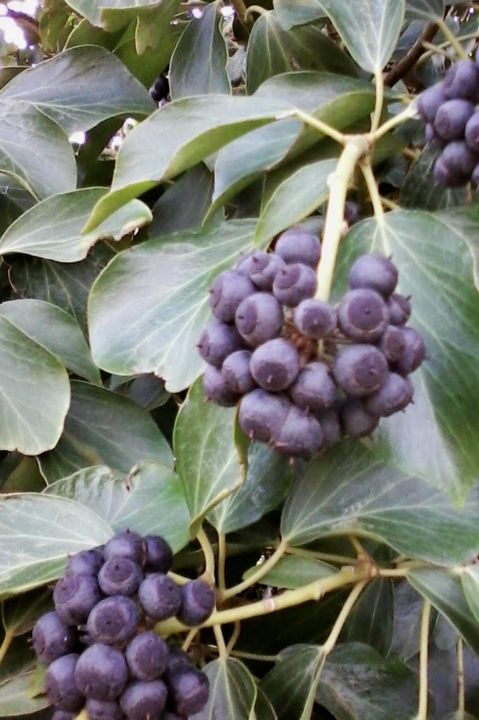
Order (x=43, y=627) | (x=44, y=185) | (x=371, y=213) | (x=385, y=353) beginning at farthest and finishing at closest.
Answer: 1. (x=44, y=185)
2. (x=371, y=213)
3. (x=43, y=627)
4. (x=385, y=353)

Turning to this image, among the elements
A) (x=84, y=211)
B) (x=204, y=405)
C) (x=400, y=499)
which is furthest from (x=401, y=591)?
(x=84, y=211)

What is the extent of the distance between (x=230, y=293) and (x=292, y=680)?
1.33ft

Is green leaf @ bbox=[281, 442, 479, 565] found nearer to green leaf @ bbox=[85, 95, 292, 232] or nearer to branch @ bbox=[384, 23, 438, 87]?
green leaf @ bbox=[85, 95, 292, 232]

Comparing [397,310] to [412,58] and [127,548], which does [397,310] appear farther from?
[412,58]

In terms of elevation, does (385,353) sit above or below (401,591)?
above

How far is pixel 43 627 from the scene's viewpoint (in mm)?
577

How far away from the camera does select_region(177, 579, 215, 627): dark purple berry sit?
58cm

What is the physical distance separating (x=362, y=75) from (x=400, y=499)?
1.53 feet

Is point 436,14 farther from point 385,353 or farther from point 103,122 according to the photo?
point 385,353

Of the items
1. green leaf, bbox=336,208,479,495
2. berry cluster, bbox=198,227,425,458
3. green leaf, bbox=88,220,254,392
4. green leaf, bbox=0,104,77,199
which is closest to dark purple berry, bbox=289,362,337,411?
berry cluster, bbox=198,227,425,458

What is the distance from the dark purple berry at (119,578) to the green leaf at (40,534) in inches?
3.2

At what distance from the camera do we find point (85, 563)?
1.94 ft

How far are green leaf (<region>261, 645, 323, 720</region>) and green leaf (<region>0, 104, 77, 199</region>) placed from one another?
0.51m

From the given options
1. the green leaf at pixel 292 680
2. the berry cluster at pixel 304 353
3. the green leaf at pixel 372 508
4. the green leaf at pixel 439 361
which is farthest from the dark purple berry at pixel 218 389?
the green leaf at pixel 292 680
